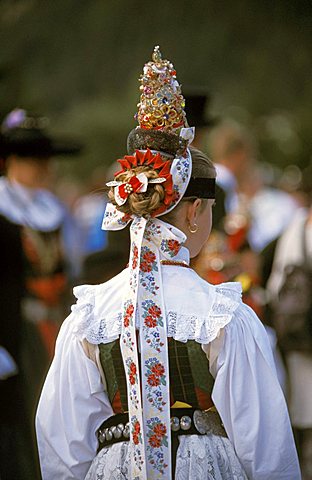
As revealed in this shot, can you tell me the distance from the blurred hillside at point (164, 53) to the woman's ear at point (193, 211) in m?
6.68

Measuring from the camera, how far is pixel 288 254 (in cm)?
786

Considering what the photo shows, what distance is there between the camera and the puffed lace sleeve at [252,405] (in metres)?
3.97

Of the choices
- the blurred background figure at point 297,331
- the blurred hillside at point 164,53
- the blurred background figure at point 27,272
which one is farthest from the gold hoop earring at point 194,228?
the blurred hillside at point 164,53

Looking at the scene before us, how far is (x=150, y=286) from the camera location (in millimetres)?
4105

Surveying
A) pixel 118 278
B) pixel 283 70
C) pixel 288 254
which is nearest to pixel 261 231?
pixel 288 254

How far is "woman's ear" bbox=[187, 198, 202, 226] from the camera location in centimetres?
416

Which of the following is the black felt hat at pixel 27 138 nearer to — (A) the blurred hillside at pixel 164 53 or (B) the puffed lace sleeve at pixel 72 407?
(A) the blurred hillside at pixel 164 53

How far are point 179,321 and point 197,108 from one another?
331 centimetres

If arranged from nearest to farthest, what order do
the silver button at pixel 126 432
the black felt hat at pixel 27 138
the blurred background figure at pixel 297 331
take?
the silver button at pixel 126 432, the blurred background figure at pixel 297 331, the black felt hat at pixel 27 138

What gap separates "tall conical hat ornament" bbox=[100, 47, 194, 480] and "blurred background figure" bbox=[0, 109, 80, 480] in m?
2.39

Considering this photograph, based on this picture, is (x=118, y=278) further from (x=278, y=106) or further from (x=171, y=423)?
(x=278, y=106)

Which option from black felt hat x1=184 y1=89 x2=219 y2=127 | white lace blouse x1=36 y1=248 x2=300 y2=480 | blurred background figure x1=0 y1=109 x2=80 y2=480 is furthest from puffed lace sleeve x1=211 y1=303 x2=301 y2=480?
black felt hat x1=184 y1=89 x2=219 y2=127

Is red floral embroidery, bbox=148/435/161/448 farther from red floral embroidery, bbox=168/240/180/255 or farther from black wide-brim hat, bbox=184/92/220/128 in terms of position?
black wide-brim hat, bbox=184/92/220/128

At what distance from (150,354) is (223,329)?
0.77 ft
